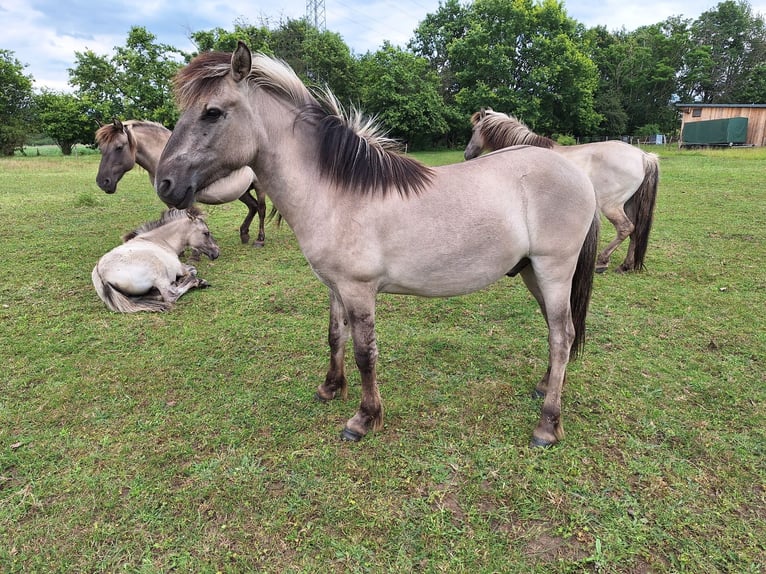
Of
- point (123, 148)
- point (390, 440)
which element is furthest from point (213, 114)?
point (123, 148)

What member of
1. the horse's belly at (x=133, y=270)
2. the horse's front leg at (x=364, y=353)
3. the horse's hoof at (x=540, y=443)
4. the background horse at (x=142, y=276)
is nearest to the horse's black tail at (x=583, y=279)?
the horse's hoof at (x=540, y=443)

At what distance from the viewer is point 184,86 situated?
2096mm

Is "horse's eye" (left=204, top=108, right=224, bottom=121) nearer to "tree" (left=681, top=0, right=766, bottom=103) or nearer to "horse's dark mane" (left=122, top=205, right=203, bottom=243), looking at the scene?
"horse's dark mane" (left=122, top=205, right=203, bottom=243)

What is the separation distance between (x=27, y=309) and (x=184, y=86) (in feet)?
13.7

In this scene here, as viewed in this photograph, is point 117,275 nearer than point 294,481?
No

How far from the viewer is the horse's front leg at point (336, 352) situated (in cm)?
299

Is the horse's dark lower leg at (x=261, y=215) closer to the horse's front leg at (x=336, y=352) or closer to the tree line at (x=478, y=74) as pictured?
the horse's front leg at (x=336, y=352)

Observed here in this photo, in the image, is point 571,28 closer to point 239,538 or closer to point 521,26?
point 521,26

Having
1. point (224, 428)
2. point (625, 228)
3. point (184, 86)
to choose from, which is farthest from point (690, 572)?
point (625, 228)

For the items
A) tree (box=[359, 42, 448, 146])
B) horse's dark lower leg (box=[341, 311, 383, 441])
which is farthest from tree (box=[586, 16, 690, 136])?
horse's dark lower leg (box=[341, 311, 383, 441])

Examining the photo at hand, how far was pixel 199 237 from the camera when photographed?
5.90 m

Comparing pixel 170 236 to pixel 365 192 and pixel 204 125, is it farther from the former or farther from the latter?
pixel 365 192

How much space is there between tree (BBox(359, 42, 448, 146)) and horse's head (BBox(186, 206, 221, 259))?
27033 mm

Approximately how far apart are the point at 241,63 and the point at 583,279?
2546mm
